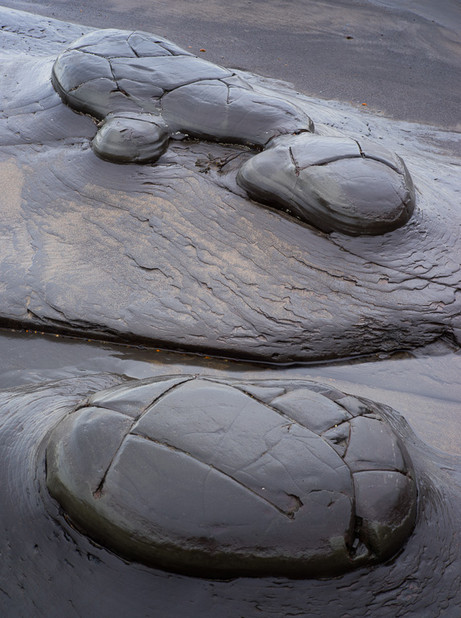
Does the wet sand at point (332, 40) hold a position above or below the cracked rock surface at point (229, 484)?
above

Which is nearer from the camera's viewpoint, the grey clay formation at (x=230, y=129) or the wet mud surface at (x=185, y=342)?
the wet mud surface at (x=185, y=342)

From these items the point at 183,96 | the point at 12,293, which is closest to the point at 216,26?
the point at 183,96

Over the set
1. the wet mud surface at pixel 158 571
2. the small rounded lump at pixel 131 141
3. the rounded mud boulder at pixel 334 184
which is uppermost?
the rounded mud boulder at pixel 334 184

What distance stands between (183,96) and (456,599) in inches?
112

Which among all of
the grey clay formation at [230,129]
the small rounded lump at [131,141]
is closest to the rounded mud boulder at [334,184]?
the grey clay formation at [230,129]

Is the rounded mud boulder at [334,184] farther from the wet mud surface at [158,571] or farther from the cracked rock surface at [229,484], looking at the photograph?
the cracked rock surface at [229,484]

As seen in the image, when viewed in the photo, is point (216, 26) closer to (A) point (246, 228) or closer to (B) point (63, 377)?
(A) point (246, 228)

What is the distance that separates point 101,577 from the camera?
5.92 feet

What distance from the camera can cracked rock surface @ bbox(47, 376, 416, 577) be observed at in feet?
5.80

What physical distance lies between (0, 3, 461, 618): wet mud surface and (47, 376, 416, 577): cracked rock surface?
79 mm

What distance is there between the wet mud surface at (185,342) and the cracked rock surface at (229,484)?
0.08 m

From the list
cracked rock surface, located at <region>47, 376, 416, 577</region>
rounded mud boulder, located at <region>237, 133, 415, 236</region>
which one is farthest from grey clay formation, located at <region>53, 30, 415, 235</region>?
cracked rock surface, located at <region>47, 376, 416, 577</region>

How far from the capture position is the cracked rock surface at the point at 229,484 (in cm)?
177

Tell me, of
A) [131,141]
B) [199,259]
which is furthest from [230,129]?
[199,259]
